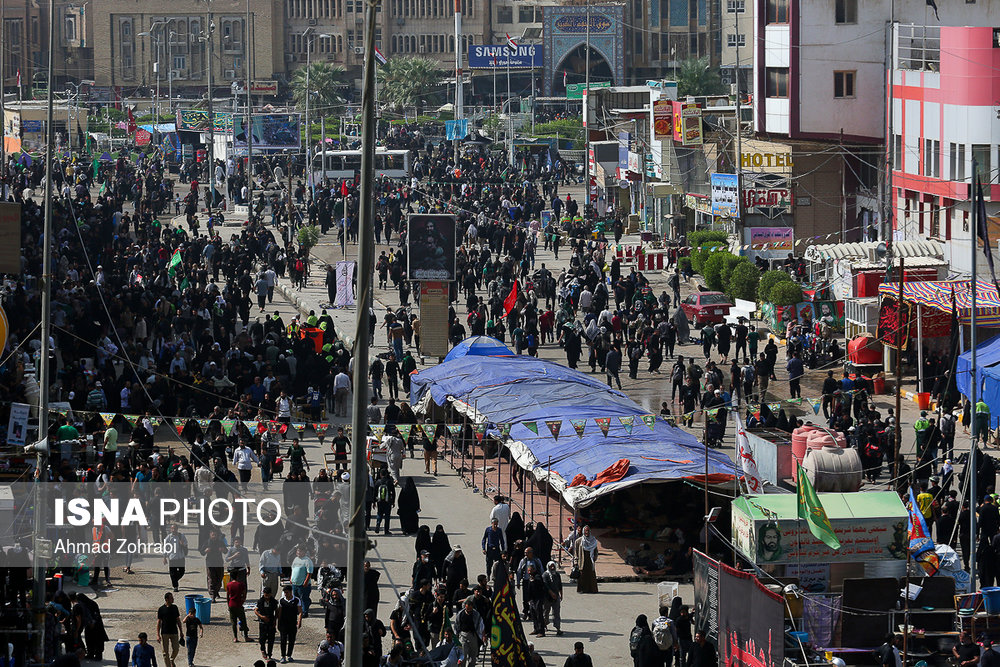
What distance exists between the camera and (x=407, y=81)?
108 meters

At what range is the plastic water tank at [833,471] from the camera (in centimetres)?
2073

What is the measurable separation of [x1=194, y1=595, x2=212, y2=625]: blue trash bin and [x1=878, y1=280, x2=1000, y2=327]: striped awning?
1642 cm

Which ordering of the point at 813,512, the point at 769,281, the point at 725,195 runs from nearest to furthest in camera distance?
the point at 813,512 < the point at 769,281 < the point at 725,195

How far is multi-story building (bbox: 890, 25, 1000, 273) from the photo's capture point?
38.9 meters

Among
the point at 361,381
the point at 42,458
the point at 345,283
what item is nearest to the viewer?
the point at 361,381

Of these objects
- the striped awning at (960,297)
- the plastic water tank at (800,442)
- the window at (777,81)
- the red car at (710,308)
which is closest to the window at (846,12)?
the window at (777,81)

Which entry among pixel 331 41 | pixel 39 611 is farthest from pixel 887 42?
pixel 331 41

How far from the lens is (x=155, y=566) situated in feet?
73.4

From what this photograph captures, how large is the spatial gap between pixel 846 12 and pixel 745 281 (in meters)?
12.4

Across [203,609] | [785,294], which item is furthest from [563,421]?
[785,294]

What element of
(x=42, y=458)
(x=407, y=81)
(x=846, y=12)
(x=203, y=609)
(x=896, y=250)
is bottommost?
(x=203, y=609)

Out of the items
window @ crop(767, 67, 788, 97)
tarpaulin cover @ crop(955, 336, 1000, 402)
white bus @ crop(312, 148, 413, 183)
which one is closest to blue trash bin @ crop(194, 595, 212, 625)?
A: tarpaulin cover @ crop(955, 336, 1000, 402)

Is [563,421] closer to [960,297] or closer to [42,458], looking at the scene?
[42,458]

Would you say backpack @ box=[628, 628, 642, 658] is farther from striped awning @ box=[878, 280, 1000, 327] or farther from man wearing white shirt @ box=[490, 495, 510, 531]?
striped awning @ box=[878, 280, 1000, 327]
